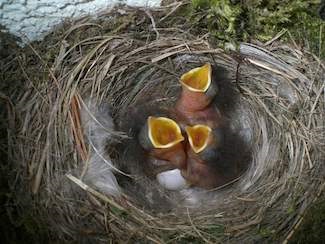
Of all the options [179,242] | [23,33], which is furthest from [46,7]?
[179,242]

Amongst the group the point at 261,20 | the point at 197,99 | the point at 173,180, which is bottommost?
the point at 173,180

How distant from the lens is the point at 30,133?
1535mm

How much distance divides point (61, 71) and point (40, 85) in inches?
2.5

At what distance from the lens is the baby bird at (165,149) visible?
66.1 inches

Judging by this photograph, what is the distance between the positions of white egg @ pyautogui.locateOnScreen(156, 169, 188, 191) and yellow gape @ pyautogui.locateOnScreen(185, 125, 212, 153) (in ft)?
0.46

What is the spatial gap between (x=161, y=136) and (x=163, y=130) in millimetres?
17

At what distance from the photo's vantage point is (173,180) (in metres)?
1.77

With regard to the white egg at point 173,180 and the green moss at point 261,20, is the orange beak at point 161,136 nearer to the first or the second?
the white egg at point 173,180

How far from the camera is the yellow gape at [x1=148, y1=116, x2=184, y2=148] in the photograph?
1.69 meters

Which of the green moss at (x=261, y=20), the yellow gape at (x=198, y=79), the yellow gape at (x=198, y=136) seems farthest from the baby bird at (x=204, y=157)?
the green moss at (x=261, y=20)

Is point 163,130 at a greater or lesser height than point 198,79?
lesser

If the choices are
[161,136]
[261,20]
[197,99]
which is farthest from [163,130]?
[261,20]

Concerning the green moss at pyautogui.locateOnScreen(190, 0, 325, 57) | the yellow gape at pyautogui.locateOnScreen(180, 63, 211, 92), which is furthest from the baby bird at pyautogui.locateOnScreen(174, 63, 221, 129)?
the green moss at pyautogui.locateOnScreen(190, 0, 325, 57)

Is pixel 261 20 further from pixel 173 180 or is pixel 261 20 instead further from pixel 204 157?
pixel 173 180
